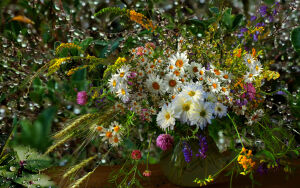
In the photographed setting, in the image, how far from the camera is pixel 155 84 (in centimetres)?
48

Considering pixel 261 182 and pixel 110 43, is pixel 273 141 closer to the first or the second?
pixel 261 182

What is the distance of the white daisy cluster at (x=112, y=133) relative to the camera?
0.48m

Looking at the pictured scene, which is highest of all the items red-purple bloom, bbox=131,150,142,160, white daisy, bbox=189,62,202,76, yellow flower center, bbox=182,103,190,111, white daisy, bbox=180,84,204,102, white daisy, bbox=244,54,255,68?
white daisy, bbox=244,54,255,68

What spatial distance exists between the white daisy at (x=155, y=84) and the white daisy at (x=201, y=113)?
8cm

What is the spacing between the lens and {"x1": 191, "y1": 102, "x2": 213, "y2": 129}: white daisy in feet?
1.43

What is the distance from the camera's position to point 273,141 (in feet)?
1.73

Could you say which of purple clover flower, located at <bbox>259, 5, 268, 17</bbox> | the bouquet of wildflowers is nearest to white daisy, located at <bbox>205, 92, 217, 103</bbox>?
the bouquet of wildflowers

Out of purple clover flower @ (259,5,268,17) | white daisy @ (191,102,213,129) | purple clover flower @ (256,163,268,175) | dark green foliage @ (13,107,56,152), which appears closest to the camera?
dark green foliage @ (13,107,56,152)

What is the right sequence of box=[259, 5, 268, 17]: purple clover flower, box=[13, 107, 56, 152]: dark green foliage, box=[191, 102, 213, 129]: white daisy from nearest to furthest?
box=[13, 107, 56, 152]: dark green foliage → box=[191, 102, 213, 129]: white daisy → box=[259, 5, 268, 17]: purple clover flower

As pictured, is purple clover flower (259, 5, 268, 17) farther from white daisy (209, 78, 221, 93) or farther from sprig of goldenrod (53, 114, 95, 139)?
sprig of goldenrod (53, 114, 95, 139)

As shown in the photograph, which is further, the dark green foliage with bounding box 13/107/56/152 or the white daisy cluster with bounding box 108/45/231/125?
the white daisy cluster with bounding box 108/45/231/125

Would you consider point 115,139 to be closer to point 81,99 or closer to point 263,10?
point 81,99

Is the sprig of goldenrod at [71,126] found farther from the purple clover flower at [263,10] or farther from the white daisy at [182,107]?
the purple clover flower at [263,10]

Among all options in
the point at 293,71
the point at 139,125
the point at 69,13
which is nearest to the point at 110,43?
the point at 69,13
